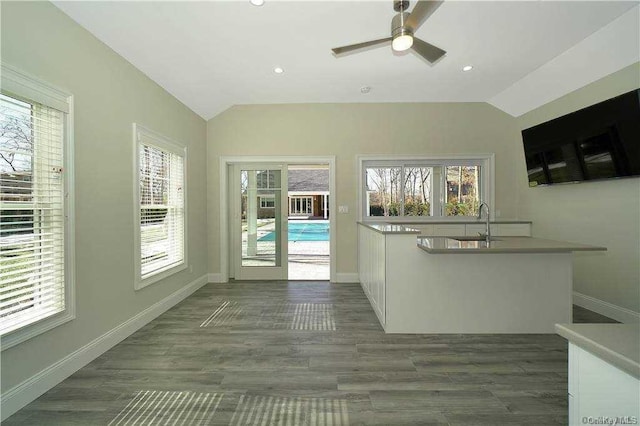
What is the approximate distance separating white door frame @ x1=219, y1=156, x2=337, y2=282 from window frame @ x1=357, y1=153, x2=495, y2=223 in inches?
18.0

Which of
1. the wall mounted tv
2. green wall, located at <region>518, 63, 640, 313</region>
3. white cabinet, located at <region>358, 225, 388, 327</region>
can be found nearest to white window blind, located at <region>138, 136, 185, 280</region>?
white cabinet, located at <region>358, 225, 388, 327</region>

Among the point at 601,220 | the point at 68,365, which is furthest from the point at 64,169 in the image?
the point at 601,220

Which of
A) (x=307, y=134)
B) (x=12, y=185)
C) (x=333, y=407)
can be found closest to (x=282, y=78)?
(x=307, y=134)

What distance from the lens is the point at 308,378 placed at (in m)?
2.12

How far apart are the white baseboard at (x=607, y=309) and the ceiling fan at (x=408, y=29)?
3366 millimetres

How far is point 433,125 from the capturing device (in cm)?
473

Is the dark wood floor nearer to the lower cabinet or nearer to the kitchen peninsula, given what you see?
→ the kitchen peninsula

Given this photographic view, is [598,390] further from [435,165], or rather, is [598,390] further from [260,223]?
[260,223]

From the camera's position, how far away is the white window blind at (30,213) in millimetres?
1810

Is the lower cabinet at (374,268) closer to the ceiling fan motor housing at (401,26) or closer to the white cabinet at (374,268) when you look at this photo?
the white cabinet at (374,268)

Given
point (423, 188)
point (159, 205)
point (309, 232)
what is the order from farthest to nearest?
1. point (309, 232)
2. point (423, 188)
3. point (159, 205)

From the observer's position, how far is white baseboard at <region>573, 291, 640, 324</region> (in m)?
2.98

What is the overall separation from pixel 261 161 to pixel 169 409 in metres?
3.67

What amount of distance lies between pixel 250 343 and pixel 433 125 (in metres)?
4.25
